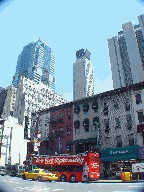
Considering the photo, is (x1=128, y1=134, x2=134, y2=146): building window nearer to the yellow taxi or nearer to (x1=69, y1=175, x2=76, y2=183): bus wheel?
(x1=69, y1=175, x2=76, y2=183): bus wheel

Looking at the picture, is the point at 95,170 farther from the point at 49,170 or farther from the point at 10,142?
the point at 10,142

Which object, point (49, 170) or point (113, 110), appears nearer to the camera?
point (49, 170)

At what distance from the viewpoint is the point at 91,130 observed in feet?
119

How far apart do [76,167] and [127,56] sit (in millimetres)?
110538

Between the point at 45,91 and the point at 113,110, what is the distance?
3365 inches

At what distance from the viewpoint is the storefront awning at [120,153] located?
95.9 feet

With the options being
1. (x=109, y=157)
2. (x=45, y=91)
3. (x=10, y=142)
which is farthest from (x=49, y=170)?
(x=45, y=91)

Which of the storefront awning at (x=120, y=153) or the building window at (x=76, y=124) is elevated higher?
the building window at (x=76, y=124)

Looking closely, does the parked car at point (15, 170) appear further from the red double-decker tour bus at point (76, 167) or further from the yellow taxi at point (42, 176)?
the yellow taxi at point (42, 176)

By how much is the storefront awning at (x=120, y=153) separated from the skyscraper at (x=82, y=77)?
126 metres

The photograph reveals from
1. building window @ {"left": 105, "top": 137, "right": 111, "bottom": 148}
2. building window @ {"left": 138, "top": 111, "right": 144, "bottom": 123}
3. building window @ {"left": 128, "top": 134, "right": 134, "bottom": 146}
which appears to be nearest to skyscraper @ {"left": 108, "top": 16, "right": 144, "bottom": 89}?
building window @ {"left": 138, "top": 111, "right": 144, "bottom": 123}

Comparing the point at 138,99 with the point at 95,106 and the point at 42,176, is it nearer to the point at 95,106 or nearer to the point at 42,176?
the point at 95,106

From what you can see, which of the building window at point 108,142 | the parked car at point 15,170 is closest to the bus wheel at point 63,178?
the parked car at point 15,170

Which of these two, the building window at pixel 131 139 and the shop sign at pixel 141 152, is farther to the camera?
the building window at pixel 131 139
